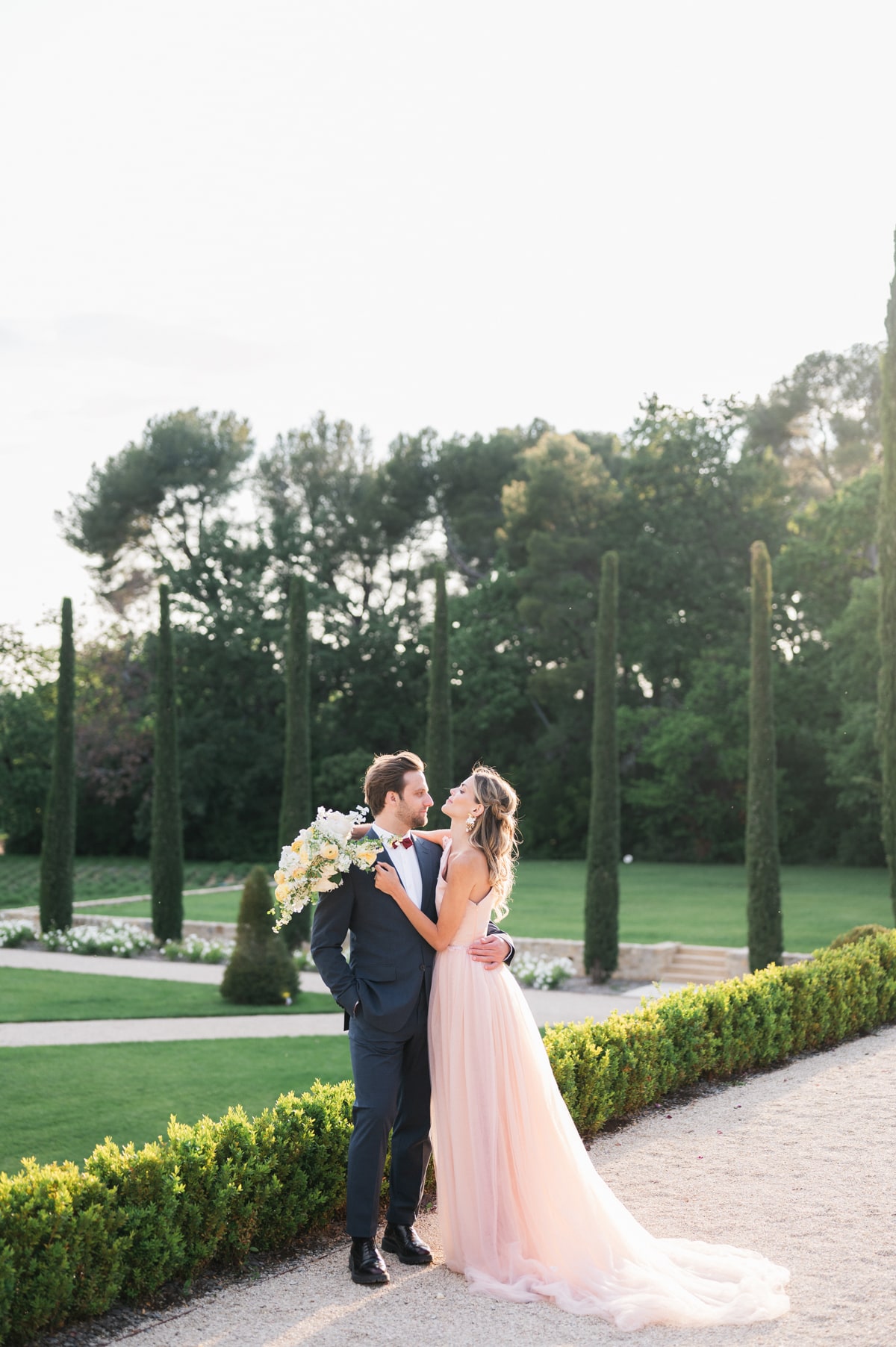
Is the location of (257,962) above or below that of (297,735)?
below

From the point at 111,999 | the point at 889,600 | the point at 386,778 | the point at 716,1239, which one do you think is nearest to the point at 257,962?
the point at 111,999

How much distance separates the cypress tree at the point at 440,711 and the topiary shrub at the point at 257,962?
387 centimetres

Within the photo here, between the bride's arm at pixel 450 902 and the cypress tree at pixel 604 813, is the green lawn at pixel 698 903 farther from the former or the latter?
the bride's arm at pixel 450 902

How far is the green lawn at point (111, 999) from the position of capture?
12602 mm

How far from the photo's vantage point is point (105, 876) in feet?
97.1

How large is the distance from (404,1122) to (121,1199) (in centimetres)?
110

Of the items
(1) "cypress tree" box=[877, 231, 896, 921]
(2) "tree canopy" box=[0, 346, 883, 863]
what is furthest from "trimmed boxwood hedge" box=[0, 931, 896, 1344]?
(2) "tree canopy" box=[0, 346, 883, 863]

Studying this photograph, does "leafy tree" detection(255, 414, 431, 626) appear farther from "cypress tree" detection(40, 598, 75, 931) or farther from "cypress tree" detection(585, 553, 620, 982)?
"cypress tree" detection(585, 553, 620, 982)

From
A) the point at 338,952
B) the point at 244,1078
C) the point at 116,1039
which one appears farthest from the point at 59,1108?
the point at 338,952

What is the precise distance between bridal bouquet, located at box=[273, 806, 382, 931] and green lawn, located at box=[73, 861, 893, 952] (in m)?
14.1

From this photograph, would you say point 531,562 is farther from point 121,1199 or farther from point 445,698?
point 121,1199

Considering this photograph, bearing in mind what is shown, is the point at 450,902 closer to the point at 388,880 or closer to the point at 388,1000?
the point at 388,880

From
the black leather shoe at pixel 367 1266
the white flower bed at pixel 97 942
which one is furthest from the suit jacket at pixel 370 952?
the white flower bed at pixel 97 942

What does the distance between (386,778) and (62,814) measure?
52.3 ft
